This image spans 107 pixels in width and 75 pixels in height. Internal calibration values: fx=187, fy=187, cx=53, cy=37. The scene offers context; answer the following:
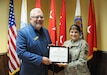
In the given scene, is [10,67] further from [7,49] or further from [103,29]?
[103,29]

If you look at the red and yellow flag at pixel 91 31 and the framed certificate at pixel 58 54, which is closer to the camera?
the framed certificate at pixel 58 54

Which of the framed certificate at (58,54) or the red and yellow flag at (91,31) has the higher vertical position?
the red and yellow flag at (91,31)

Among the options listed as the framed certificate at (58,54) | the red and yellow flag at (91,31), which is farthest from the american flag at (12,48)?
the red and yellow flag at (91,31)

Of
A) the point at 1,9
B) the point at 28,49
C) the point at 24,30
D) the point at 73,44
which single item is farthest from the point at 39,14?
the point at 1,9

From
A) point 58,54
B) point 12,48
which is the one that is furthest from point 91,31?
point 12,48

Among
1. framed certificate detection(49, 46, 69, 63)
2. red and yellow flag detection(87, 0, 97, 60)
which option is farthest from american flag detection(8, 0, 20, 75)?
red and yellow flag detection(87, 0, 97, 60)

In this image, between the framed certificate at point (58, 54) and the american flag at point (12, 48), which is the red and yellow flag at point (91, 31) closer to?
the framed certificate at point (58, 54)

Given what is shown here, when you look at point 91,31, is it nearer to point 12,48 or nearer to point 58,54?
point 58,54

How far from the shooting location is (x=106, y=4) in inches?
128

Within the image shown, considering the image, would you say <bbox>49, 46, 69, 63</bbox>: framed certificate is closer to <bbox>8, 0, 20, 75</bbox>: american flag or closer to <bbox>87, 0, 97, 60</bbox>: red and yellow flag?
<bbox>87, 0, 97, 60</bbox>: red and yellow flag

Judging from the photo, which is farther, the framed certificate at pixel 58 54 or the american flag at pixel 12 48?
the american flag at pixel 12 48

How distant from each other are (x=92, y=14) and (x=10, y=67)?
69.3 inches

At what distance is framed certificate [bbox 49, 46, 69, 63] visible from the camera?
232cm

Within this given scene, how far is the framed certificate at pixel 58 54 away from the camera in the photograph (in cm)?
232
